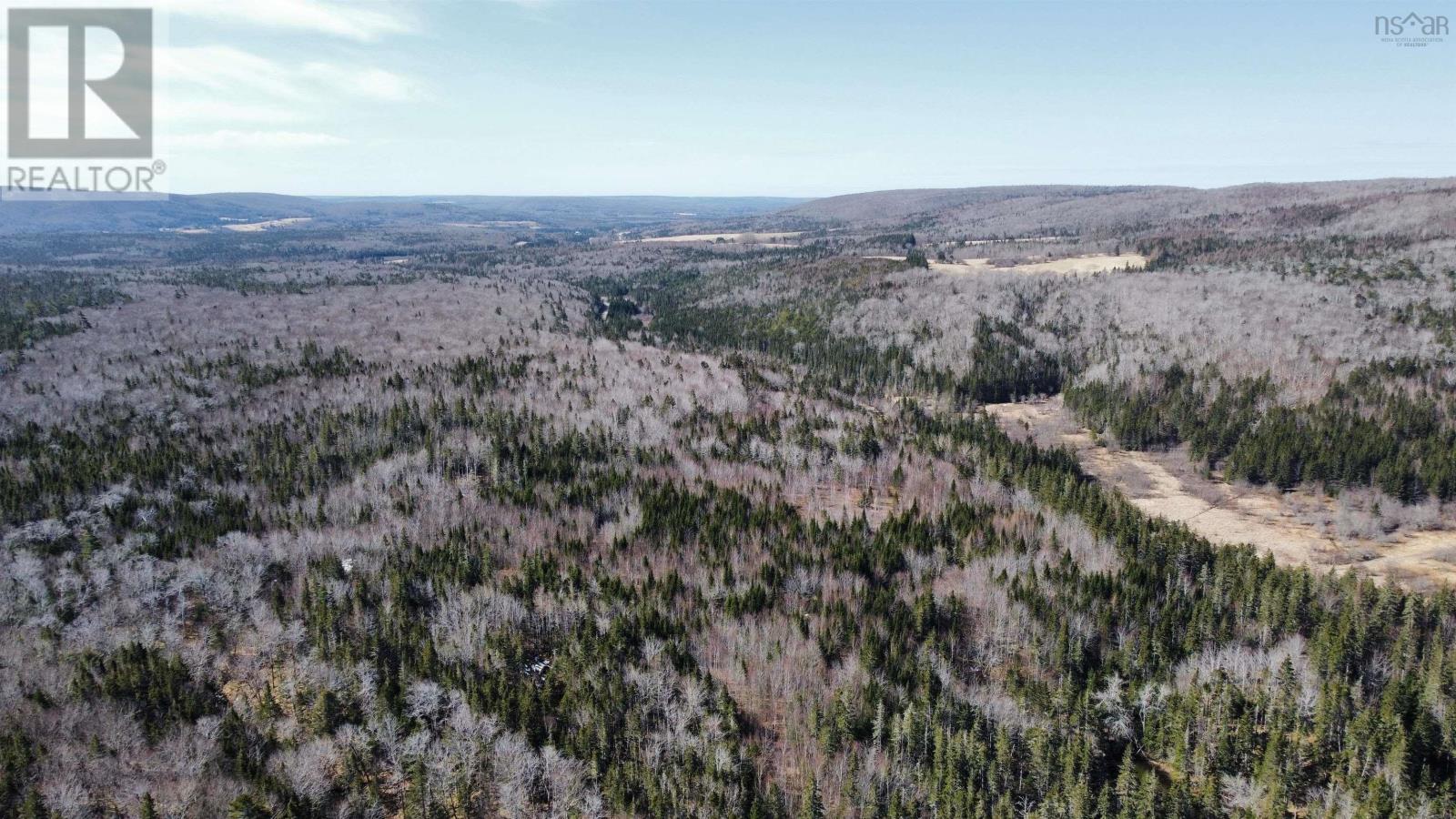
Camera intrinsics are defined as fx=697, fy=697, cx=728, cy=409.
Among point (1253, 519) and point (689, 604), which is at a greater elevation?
point (1253, 519)

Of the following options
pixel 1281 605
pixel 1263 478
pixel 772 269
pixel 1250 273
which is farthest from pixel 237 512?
pixel 772 269

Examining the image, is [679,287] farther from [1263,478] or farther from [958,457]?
[1263,478]

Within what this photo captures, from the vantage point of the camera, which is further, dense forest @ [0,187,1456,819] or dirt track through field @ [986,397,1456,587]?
dirt track through field @ [986,397,1456,587]

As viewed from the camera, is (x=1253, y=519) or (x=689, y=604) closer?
(x=689, y=604)
